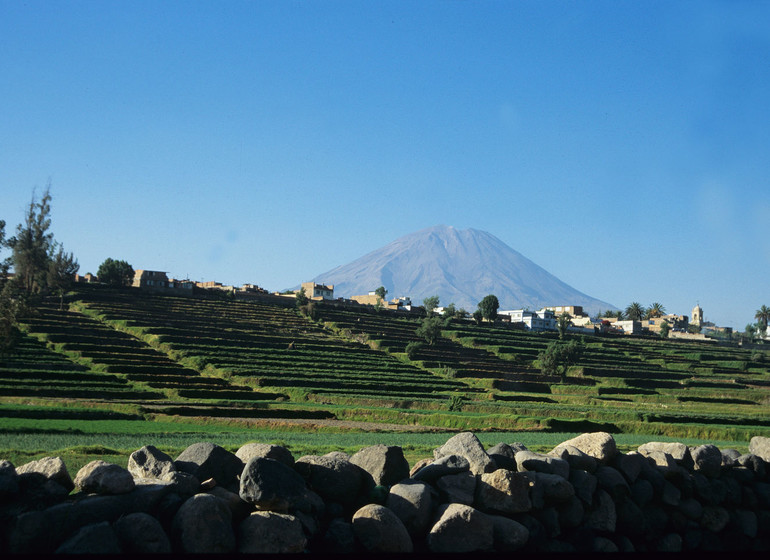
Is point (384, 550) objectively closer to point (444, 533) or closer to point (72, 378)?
point (444, 533)

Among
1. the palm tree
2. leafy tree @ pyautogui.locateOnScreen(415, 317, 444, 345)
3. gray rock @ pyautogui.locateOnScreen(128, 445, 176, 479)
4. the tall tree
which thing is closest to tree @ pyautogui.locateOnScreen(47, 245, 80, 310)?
the tall tree

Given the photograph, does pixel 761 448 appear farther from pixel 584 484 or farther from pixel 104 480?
pixel 104 480

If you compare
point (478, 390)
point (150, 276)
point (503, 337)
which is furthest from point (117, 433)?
point (150, 276)

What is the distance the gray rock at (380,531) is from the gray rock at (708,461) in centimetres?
707

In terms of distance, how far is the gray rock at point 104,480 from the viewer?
8.52 metres

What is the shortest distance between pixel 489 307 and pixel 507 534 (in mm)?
150166

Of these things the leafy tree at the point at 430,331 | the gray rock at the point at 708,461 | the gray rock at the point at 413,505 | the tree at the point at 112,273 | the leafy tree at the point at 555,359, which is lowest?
the gray rock at the point at 413,505

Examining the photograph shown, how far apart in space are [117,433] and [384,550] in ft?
71.6

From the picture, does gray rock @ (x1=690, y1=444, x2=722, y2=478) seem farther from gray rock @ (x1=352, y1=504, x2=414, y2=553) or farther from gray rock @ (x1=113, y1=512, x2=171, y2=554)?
gray rock @ (x1=113, y1=512, x2=171, y2=554)

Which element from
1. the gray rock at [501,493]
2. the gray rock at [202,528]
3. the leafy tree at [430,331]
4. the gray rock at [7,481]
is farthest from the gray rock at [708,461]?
the leafy tree at [430,331]

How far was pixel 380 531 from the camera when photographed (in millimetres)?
9320

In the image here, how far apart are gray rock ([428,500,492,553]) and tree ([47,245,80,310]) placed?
324ft

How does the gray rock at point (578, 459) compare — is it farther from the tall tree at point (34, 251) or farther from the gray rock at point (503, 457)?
the tall tree at point (34, 251)

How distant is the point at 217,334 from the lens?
9362cm
